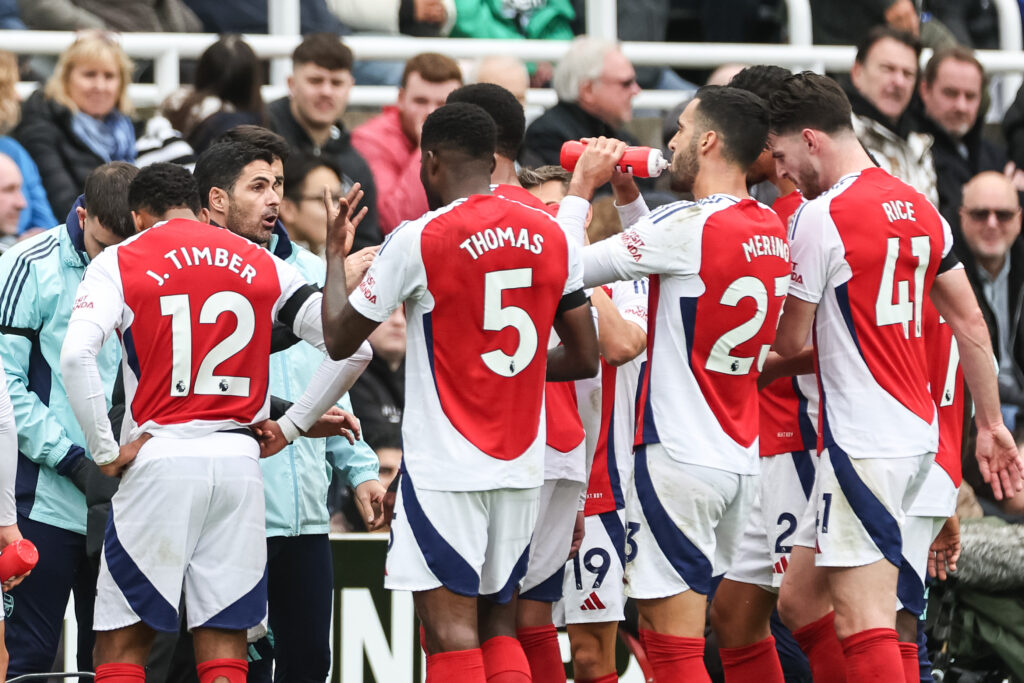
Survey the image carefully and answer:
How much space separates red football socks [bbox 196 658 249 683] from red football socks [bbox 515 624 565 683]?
1129 mm

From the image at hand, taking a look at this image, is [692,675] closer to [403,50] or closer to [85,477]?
[85,477]

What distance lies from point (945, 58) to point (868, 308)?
5.28 meters

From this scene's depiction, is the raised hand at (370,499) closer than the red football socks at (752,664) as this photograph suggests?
No

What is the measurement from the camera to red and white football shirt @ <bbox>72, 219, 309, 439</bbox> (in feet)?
19.8

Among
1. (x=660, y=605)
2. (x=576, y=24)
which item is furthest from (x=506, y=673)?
(x=576, y=24)

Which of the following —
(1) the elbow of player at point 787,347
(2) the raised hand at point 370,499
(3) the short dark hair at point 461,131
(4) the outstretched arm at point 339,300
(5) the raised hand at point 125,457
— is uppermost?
(3) the short dark hair at point 461,131

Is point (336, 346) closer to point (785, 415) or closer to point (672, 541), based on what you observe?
point (672, 541)

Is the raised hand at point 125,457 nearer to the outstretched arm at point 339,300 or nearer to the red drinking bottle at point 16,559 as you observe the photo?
the red drinking bottle at point 16,559

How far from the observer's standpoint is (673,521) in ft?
20.2

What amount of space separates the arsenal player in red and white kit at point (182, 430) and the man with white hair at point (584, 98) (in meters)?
3.93

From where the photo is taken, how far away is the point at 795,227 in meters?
6.49

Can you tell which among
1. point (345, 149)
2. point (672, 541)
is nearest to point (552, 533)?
point (672, 541)

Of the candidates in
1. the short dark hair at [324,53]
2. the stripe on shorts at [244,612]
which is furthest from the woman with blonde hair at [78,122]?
the stripe on shorts at [244,612]

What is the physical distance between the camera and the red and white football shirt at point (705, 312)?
6.16m
